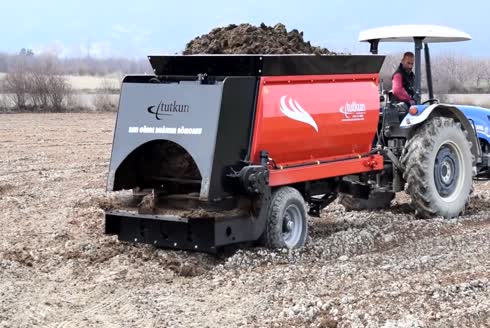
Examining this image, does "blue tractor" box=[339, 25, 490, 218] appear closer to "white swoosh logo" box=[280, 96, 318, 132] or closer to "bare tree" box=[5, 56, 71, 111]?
"white swoosh logo" box=[280, 96, 318, 132]

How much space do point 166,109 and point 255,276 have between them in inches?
69.0

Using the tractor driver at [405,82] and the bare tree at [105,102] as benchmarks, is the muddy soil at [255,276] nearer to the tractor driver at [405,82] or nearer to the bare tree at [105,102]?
the tractor driver at [405,82]

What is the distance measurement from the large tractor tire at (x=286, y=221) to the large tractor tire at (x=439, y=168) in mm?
2028

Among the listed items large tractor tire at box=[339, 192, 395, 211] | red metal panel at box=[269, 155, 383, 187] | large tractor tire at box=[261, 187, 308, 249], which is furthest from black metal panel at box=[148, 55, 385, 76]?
large tractor tire at box=[339, 192, 395, 211]

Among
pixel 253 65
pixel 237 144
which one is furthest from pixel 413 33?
pixel 237 144

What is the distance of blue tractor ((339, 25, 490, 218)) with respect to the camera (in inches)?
393

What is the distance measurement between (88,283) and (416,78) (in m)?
5.19

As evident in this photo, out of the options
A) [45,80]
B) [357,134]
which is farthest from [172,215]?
[45,80]

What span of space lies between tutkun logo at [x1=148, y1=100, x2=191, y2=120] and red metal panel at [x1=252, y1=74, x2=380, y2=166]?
0.67 metres

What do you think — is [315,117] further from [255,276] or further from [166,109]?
[255,276]

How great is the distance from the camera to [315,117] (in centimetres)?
843

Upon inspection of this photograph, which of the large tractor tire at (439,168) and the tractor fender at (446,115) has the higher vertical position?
the tractor fender at (446,115)

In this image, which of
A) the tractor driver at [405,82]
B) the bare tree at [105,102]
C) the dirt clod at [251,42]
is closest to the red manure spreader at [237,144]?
the dirt clod at [251,42]

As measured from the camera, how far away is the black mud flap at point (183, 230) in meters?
7.51
